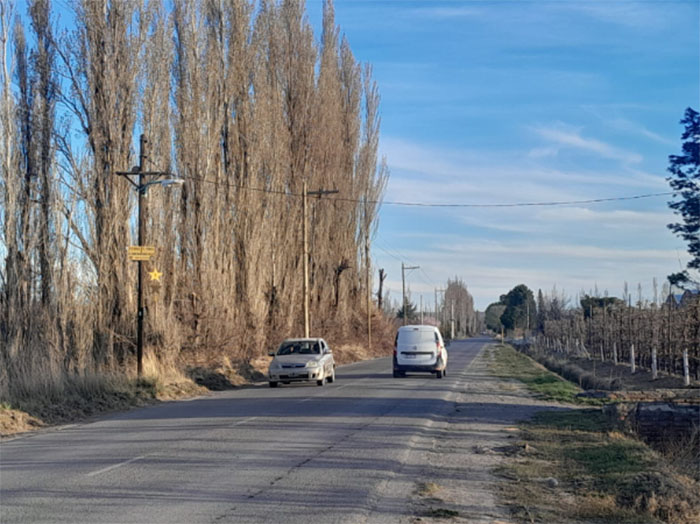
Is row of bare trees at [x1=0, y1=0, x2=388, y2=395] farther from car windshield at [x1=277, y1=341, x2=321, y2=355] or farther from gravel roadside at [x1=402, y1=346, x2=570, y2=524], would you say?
gravel roadside at [x1=402, y1=346, x2=570, y2=524]

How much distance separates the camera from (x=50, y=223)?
81.3 ft

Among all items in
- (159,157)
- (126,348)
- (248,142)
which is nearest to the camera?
(126,348)

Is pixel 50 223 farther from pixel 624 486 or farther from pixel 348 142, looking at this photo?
pixel 348 142

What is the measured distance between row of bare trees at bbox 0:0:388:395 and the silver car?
11.1 feet

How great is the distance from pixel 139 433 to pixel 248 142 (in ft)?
71.5

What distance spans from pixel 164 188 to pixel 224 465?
18710 mm

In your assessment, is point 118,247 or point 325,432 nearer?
point 325,432

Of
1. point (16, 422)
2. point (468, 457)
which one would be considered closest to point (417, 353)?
point (16, 422)

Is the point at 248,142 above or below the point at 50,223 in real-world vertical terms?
above

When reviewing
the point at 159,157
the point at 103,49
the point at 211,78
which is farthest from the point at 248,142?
the point at 103,49

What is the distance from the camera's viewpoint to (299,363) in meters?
24.8

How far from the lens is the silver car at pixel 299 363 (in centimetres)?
2470

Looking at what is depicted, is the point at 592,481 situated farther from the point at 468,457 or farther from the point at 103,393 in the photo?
the point at 103,393

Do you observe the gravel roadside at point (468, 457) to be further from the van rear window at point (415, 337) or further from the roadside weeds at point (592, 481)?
the van rear window at point (415, 337)
